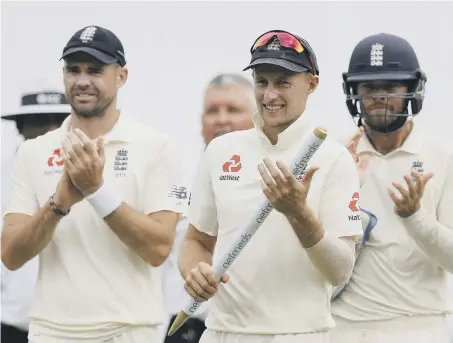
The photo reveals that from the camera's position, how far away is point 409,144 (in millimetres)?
5875

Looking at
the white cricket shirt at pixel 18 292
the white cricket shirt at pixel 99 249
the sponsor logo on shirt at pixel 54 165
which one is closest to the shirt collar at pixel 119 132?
the white cricket shirt at pixel 99 249

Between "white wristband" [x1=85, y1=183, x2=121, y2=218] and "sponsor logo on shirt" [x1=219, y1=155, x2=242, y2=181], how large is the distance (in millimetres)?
535

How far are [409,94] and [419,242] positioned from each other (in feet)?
2.12

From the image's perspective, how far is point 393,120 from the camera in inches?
229

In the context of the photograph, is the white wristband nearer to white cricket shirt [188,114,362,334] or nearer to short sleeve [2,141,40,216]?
short sleeve [2,141,40,216]

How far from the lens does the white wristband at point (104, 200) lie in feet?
16.6

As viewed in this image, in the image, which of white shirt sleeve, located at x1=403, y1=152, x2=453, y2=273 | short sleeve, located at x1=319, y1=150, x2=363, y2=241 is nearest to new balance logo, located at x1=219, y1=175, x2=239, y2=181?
short sleeve, located at x1=319, y1=150, x2=363, y2=241

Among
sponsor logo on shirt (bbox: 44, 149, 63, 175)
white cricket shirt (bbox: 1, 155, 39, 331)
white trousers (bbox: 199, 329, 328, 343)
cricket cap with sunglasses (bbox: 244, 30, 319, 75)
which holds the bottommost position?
white cricket shirt (bbox: 1, 155, 39, 331)

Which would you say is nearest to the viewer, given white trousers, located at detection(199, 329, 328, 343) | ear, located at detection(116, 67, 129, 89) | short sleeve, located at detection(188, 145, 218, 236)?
white trousers, located at detection(199, 329, 328, 343)

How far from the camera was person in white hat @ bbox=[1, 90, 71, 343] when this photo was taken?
6.43 m

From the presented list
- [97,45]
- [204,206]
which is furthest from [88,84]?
[204,206]

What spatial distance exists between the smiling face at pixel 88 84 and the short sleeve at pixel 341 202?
1169mm

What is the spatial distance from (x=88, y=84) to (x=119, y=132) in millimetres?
220

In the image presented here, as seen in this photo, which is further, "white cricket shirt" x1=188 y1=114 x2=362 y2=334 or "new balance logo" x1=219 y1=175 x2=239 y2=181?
"new balance logo" x1=219 y1=175 x2=239 y2=181
